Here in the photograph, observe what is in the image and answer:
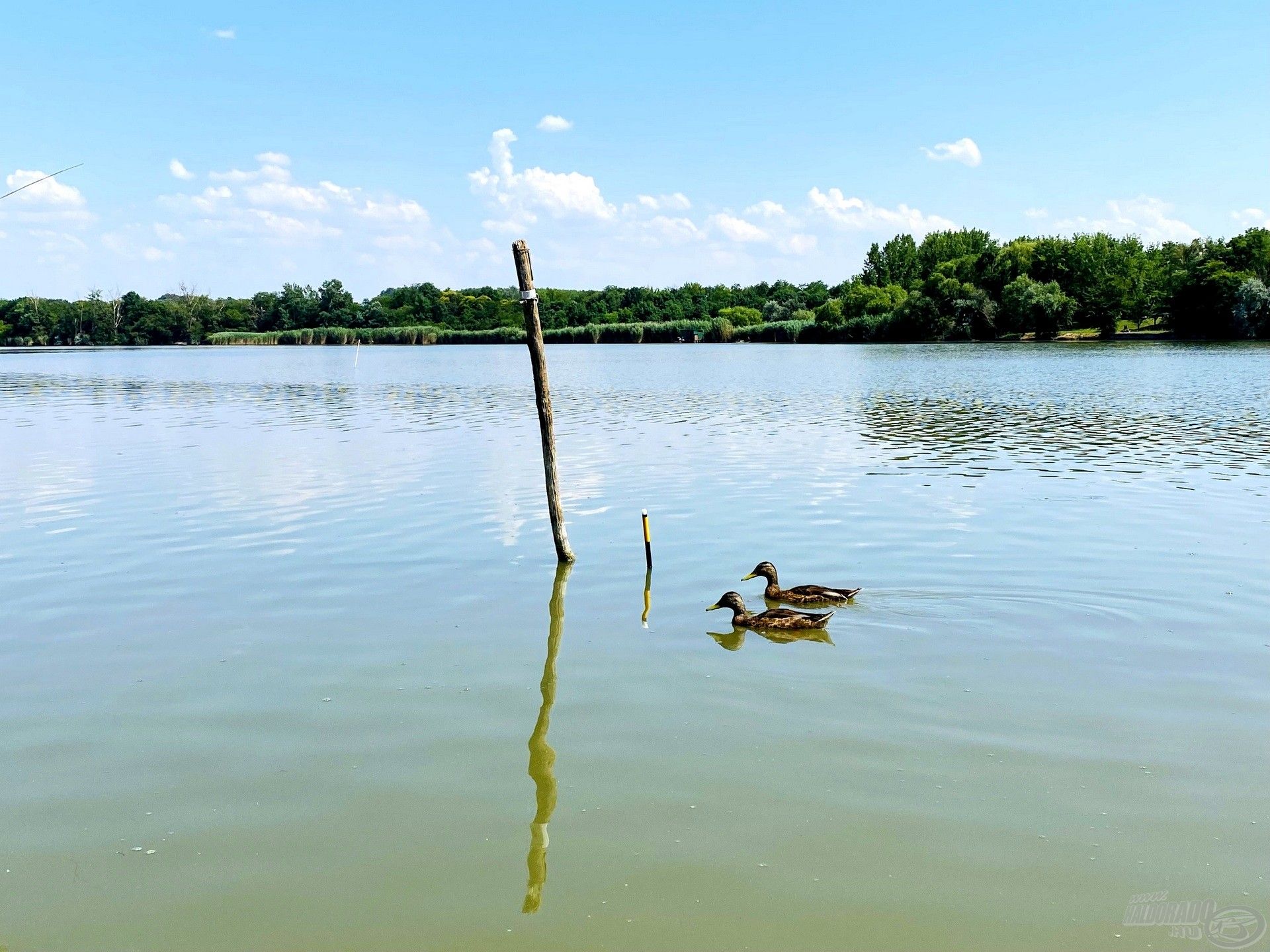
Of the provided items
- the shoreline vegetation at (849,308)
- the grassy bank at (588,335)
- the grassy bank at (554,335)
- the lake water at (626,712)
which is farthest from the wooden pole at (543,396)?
the grassy bank at (554,335)

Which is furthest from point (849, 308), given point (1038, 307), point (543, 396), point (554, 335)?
point (543, 396)

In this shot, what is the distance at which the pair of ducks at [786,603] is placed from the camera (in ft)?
31.7

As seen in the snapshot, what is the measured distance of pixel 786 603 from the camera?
1030cm

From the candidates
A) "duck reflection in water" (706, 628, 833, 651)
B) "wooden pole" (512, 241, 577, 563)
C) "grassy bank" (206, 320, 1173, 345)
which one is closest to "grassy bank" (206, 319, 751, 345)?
"grassy bank" (206, 320, 1173, 345)

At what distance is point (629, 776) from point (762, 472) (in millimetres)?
13310

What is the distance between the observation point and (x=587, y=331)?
13112 centimetres

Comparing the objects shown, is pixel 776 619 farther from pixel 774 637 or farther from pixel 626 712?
pixel 626 712

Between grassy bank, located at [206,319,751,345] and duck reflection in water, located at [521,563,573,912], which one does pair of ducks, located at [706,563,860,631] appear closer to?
duck reflection in water, located at [521,563,573,912]

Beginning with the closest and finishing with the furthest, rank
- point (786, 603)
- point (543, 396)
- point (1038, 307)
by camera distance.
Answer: point (786, 603)
point (543, 396)
point (1038, 307)

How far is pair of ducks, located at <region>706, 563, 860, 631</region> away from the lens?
9.65 metres

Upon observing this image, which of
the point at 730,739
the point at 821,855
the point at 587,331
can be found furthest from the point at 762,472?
the point at 587,331

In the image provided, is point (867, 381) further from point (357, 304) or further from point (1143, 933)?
point (357, 304)

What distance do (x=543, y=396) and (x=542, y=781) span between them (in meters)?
6.51

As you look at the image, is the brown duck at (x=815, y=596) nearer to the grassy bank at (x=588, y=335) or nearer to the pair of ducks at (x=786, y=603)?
the pair of ducks at (x=786, y=603)
